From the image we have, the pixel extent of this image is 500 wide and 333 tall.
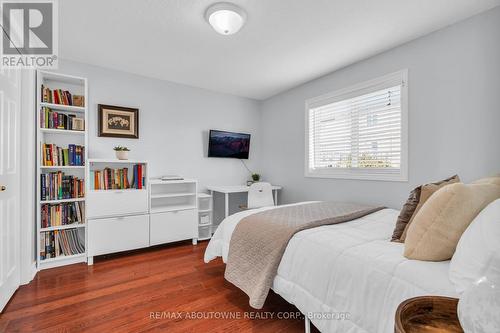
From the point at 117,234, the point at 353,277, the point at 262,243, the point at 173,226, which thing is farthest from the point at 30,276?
the point at 353,277

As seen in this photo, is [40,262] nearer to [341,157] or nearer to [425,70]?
[341,157]

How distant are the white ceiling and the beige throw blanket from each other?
1712 millimetres

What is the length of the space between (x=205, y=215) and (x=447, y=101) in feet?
10.6

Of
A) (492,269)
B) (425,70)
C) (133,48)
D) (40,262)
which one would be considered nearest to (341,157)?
(425,70)

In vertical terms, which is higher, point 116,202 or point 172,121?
point 172,121

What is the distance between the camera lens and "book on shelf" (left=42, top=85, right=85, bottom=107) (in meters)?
2.64

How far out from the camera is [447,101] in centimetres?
222

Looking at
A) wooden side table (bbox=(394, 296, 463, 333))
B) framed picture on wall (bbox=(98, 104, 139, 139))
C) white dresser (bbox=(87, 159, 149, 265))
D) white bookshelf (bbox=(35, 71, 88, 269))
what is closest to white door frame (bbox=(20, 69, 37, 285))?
white bookshelf (bbox=(35, 71, 88, 269))

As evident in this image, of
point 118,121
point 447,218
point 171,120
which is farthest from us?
point 171,120

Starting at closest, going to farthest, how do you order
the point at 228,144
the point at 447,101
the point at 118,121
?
the point at 447,101
the point at 118,121
the point at 228,144

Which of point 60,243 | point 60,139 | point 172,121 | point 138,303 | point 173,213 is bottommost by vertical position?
point 138,303

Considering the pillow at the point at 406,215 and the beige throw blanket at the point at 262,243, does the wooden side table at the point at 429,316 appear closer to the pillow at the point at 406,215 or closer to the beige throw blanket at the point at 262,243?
the pillow at the point at 406,215

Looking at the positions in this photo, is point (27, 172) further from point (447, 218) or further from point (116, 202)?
point (447, 218)

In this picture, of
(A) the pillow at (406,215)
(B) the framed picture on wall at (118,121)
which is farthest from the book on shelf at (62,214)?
(A) the pillow at (406,215)
